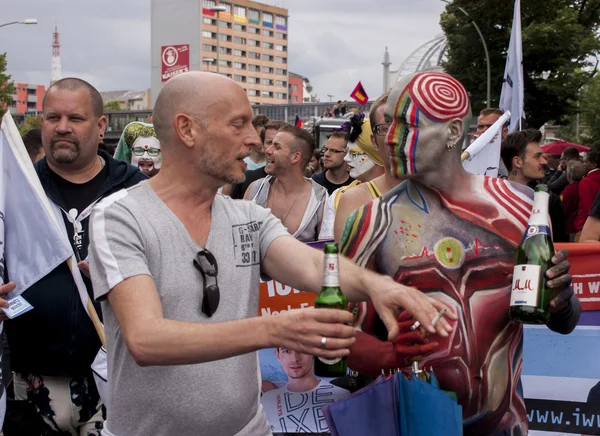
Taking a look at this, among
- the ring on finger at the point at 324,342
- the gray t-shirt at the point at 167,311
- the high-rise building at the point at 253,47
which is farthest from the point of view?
the high-rise building at the point at 253,47

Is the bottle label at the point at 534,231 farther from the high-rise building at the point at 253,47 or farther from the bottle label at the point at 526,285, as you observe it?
the high-rise building at the point at 253,47

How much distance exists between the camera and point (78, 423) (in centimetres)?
418

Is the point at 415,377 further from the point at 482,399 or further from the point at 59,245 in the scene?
the point at 59,245

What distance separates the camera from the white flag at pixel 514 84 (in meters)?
9.79

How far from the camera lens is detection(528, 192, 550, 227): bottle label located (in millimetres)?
3298

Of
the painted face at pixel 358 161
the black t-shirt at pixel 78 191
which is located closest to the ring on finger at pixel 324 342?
the black t-shirt at pixel 78 191

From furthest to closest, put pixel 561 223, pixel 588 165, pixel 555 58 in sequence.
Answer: pixel 555 58, pixel 588 165, pixel 561 223

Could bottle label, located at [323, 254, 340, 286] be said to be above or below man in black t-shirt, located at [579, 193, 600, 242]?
above

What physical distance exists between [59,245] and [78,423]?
0.89 meters

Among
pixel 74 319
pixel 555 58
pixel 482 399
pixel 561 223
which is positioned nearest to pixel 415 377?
pixel 482 399

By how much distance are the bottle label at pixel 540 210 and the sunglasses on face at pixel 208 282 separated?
52.7 inches

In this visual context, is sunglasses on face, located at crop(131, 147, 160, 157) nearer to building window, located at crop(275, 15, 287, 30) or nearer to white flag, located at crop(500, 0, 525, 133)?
white flag, located at crop(500, 0, 525, 133)

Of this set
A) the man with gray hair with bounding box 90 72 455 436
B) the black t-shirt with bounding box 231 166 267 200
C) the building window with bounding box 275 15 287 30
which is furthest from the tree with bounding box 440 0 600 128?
the building window with bounding box 275 15 287 30

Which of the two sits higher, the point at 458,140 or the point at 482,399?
the point at 458,140
